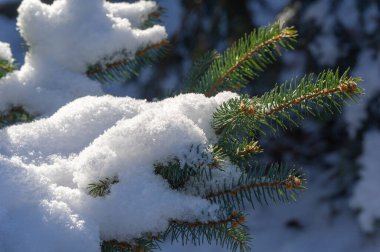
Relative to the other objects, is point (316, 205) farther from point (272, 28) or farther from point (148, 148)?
point (148, 148)

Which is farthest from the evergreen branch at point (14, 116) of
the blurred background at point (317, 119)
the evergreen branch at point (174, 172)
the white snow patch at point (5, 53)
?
the blurred background at point (317, 119)

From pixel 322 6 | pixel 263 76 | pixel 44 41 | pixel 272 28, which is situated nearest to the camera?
pixel 272 28

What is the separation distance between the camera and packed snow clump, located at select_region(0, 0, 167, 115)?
124cm

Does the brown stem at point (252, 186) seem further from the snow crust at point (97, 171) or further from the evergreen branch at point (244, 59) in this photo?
the evergreen branch at point (244, 59)

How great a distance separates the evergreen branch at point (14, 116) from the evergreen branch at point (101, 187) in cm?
52

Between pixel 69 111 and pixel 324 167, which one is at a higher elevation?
pixel 324 167

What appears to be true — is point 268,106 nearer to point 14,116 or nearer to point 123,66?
point 123,66

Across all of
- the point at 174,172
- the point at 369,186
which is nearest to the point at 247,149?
the point at 174,172

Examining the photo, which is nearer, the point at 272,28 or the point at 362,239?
the point at 272,28

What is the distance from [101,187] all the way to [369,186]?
6.40ft

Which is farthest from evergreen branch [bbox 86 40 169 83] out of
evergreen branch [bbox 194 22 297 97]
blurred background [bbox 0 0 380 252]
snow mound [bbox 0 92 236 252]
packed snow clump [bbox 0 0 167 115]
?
blurred background [bbox 0 0 380 252]

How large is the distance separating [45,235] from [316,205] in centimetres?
255

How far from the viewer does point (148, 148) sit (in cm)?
85

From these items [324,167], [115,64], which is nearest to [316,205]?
[324,167]
